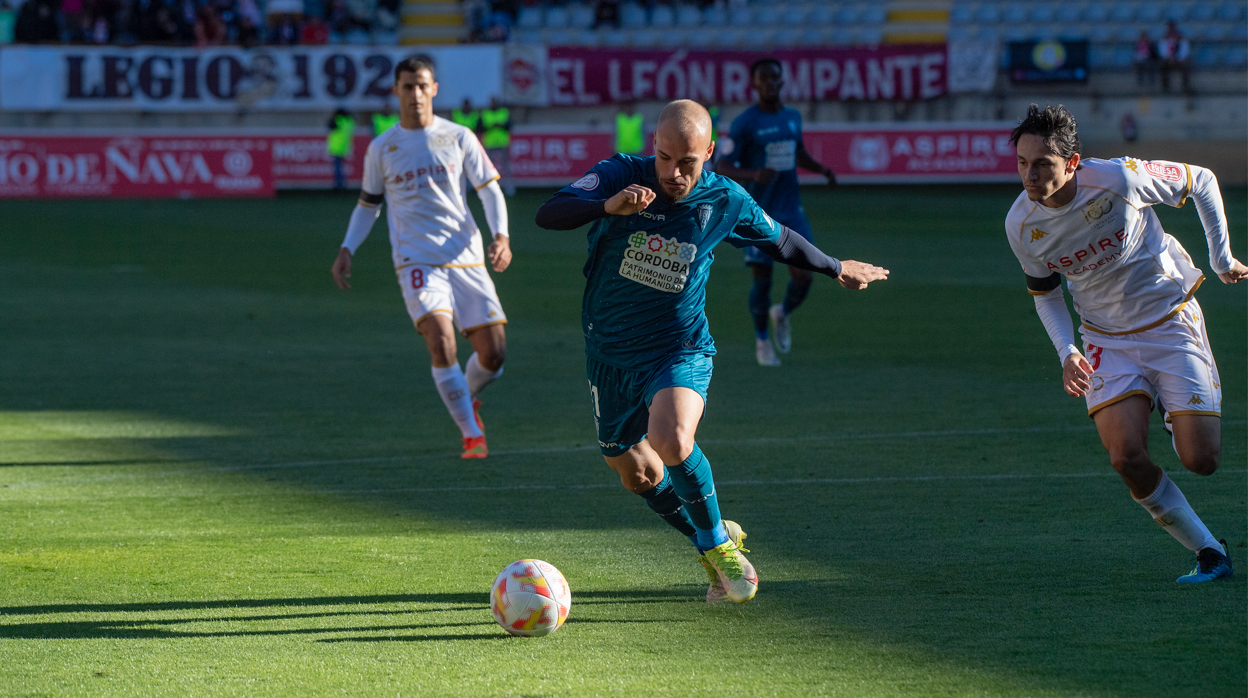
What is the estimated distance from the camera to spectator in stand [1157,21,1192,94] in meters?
32.8

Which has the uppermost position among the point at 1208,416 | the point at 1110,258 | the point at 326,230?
the point at 1110,258

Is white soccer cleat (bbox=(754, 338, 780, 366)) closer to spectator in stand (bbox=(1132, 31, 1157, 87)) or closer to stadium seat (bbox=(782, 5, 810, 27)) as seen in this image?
stadium seat (bbox=(782, 5, 810, 27))

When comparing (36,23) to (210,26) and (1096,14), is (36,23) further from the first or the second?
(1096,14)

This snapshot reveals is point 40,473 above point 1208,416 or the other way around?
the other way around

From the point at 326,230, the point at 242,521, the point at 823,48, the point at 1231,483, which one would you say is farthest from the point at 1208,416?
the point at 823,48

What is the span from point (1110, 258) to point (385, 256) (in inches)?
585

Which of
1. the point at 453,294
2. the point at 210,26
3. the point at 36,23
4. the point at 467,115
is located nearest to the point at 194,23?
the point at 210,26

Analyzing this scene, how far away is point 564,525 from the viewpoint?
20.1ft

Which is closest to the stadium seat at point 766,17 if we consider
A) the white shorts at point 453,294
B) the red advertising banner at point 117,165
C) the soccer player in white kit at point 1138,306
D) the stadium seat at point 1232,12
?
the stadium seat at point 1232,12

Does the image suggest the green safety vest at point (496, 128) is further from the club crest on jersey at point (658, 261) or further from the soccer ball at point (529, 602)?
the soccer ball at point (529, 602)

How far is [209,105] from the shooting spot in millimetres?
31938

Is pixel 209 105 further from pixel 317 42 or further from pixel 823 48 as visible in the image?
pixel 823 48

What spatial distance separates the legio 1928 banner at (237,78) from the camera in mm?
31312

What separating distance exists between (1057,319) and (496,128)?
24.3 m
